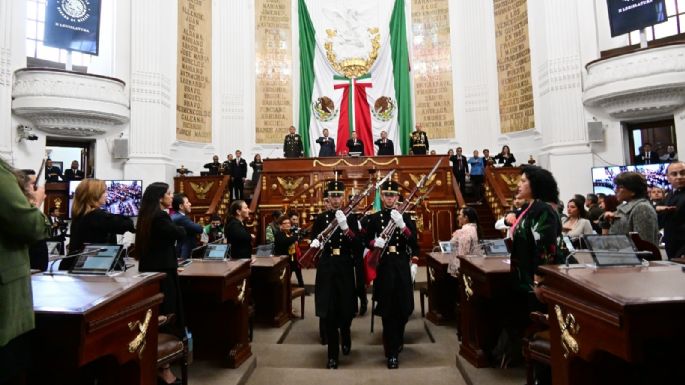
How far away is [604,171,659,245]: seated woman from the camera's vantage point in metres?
3.75

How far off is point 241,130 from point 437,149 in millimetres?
5986

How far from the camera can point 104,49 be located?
38.7 ft

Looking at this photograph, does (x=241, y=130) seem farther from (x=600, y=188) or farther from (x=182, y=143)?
(x=600, y=188)

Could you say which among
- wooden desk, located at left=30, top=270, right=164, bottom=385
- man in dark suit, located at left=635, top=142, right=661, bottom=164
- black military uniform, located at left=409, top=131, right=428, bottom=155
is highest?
black military uniform, located at left=409, top=131, right=428, bottom=155

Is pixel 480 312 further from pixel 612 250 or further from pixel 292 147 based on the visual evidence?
pixel 292 147

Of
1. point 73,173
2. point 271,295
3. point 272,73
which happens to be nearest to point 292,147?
point 272,73

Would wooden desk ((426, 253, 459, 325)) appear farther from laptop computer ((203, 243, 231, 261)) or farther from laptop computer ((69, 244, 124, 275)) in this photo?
laptop computer ((69, 244, 124, 275))

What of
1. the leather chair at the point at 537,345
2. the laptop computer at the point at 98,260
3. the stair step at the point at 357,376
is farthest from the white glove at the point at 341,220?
the laptop computer at the point at 98,260

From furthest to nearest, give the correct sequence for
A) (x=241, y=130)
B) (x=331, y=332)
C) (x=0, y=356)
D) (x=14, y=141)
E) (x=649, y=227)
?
(x=241, y=130), (x=14, y=141), (x=331, y=332), (x=649, y=227), (x=0, y=356)

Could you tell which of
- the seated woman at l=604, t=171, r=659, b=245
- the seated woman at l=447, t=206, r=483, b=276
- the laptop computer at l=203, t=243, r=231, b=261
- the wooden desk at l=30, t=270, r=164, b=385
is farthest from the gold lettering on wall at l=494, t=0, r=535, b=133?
the wooden desk at l=30, t=270, r=164, b=385

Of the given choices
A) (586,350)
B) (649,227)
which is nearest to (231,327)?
(586,350)

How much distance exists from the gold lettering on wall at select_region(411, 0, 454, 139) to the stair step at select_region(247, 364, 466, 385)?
35.6 feet

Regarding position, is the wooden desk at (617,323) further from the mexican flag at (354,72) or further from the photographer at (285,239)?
the mexican flag at (354,72)

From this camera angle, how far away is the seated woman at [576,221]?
16.1 feet
